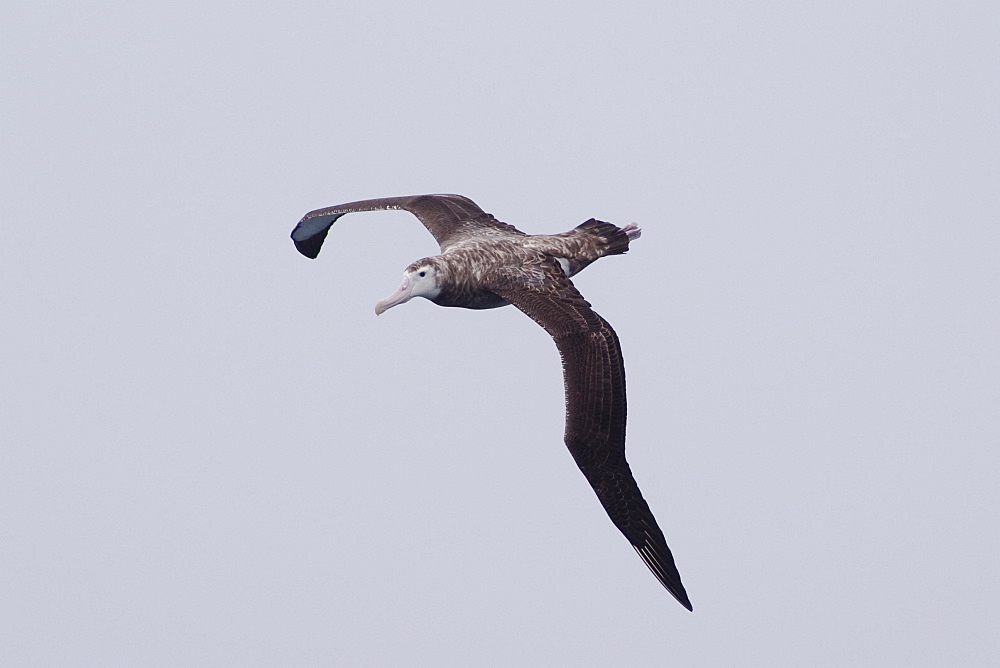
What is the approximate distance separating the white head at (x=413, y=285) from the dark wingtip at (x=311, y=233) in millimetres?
3985

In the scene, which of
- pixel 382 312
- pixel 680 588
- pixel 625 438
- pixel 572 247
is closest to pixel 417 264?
pixel 382 312

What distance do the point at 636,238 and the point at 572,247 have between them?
1510 millimetres

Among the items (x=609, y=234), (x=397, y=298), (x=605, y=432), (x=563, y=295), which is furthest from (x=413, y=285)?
(x=605, y=432)

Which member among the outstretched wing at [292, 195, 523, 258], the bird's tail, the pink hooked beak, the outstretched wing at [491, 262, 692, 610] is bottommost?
the outstretched wing at [491, 262, 692, 610]

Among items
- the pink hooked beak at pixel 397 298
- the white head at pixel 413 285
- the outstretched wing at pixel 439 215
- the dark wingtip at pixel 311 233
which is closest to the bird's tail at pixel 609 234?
the outstretched wing at pixel 439 215

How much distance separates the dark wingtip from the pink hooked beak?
13.2ft

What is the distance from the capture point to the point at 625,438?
17875 mm

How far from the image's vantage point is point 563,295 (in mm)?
18938

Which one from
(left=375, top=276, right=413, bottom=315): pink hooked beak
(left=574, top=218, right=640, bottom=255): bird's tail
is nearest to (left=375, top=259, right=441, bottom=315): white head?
(left=375, top=276, right=413, bottom=315): pink hooked beak

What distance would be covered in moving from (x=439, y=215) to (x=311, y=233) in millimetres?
2759

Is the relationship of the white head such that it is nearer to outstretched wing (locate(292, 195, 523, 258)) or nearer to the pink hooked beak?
the pink hooked beak

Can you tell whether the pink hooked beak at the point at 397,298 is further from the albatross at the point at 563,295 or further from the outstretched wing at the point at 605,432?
the outstretched wing at the point at 605,432

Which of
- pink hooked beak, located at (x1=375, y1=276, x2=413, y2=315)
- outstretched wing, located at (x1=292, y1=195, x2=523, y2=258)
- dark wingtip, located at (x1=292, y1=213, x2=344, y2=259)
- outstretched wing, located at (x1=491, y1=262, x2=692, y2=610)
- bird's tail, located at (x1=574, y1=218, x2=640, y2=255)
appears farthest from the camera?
dark wingtip, located at (x1=292, y1=213, x2=344, y2=259)

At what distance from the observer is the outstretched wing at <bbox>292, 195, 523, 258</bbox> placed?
2156 cm
